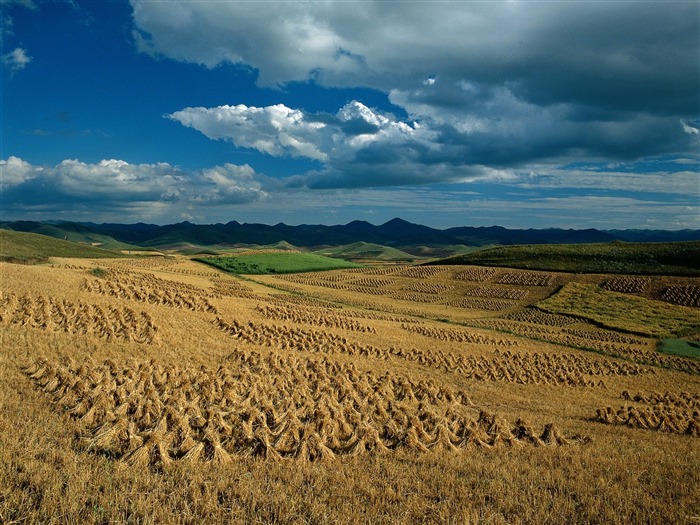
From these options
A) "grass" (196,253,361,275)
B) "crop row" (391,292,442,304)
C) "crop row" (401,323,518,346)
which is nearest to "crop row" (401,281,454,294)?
"crop row" (391,292,442,304)

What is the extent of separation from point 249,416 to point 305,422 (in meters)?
1.76

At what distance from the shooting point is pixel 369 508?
26.8 feet

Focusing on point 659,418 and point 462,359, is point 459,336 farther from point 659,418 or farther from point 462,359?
point 659,418

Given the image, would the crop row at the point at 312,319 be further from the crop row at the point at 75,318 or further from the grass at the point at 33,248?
the grass at the point at 33,248

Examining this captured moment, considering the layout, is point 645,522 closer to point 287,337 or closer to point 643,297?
point 287,337

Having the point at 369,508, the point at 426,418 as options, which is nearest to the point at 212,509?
the point at 369,508

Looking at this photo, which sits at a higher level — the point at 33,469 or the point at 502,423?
the point at 33,469

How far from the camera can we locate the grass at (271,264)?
10375 centimetres

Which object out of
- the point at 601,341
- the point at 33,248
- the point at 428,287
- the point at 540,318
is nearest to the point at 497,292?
the point at 428,287

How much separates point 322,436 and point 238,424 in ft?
8.72

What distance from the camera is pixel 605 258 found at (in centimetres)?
9475

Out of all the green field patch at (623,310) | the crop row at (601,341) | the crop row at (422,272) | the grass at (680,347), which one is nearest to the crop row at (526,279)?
the green field patch at (623,310)

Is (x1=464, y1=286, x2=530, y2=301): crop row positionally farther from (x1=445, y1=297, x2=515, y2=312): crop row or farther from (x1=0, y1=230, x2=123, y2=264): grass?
(x1=0, y1=230, x2=123, y2=264): grass

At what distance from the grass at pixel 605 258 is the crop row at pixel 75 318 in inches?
3448
